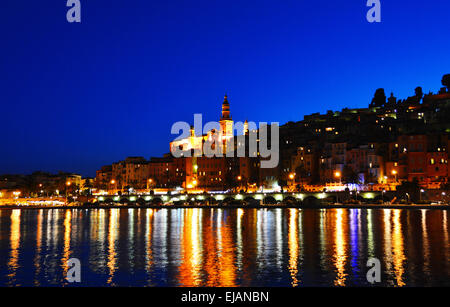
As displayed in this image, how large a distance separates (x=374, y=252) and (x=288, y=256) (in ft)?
21.8

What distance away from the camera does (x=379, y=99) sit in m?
186

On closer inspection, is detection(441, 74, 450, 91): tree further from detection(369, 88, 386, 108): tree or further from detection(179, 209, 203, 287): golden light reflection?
detection(179, 209, 203, 287): golden light reflection

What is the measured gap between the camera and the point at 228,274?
24.8 meters

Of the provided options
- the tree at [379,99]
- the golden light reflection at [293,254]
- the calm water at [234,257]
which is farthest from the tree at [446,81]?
the golden light reflection at [293,254]

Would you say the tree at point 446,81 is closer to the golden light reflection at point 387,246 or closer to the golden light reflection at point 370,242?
the golden light reflection at point 387,246

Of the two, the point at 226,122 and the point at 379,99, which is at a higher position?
the point at 379,99

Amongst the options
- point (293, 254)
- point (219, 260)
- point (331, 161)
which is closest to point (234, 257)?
point (219, 260)

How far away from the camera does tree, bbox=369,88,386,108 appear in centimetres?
18412

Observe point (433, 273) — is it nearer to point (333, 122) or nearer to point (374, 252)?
point (374, 252)

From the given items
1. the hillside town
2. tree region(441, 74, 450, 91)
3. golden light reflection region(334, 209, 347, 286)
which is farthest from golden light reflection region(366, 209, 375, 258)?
tree region(441, 74, 450, 91)

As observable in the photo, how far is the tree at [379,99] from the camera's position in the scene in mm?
184125

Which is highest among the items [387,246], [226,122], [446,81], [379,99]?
[446,81]

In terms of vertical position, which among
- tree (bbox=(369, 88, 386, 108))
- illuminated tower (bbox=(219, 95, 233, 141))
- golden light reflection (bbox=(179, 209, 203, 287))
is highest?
tree (bbox=(369, 88, 386, 108))

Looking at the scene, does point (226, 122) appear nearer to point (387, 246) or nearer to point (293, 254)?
point (387, 246)
